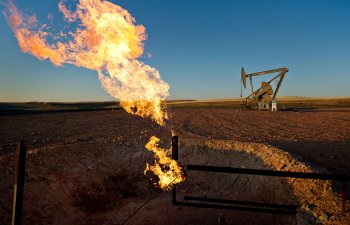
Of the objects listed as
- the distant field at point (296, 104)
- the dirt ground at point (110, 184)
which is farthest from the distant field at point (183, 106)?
the dirt ground at point (110, 184)

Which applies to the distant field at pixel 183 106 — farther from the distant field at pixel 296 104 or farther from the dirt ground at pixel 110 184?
the dirt ground at pixel 110 184

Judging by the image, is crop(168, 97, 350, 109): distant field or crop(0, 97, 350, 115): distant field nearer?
crop(0, 97, 350, 115): distant field

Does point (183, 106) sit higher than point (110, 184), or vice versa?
point (183, 106)

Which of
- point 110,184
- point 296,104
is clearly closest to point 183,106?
point 296,104

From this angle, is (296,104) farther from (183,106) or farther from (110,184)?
(110,184)

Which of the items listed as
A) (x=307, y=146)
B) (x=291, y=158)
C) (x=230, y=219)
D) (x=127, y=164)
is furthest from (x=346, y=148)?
(x=127, y=164)

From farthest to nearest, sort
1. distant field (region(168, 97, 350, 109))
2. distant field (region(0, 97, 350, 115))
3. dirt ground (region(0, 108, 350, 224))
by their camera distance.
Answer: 1. distant field (region(168, 97, 350, 109))
2. distant field (region(0, 97, 350, 115))
3. dirt ground (region(0, 108, 350, 224))

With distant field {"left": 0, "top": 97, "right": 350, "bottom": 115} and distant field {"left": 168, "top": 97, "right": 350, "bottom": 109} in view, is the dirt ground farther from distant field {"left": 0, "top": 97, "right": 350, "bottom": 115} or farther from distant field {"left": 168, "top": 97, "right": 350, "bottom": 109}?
distant field {"left": 168, "top": 97, "right": 350, "bottom": 109}

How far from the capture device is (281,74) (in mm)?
35344

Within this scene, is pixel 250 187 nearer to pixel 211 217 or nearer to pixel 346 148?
pixel 211 217

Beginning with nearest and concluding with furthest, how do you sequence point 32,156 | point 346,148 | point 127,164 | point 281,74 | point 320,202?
point 320,202, point 32,156, point 127,164, point 346,148, point 281,74

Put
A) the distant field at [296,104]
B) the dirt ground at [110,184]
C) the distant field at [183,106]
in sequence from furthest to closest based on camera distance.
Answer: the distant field at [296,104] < the distant field at [183,106] < the dirt ground at [110,184]

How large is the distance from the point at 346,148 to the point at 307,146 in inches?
70.2

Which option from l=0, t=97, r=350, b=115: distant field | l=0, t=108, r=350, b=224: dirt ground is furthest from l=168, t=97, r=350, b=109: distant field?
l=0, t=108, r=350, b=224: dirt ground
